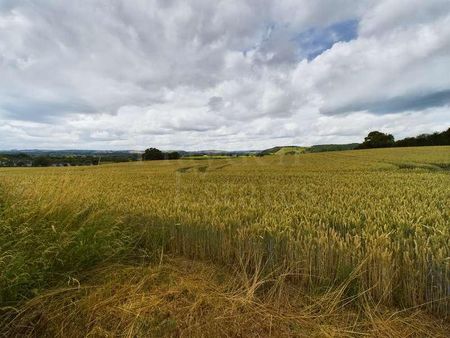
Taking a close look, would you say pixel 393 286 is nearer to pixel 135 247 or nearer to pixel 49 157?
pixel 135 247

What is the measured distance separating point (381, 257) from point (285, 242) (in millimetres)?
1202

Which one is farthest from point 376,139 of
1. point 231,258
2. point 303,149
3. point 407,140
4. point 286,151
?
point 231,258

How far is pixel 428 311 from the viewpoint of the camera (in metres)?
3.12

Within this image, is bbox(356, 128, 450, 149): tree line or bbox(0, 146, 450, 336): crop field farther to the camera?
bbox(356, 128, 450, 149): tree line

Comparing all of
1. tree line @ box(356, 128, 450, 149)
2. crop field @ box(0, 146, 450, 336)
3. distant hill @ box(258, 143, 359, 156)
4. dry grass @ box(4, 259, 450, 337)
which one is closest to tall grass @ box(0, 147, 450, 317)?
crop field @ box(0, 146, 450, 336)

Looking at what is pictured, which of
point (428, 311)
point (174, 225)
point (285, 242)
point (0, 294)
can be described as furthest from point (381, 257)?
point (0, 294)

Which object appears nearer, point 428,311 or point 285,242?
point 428,311

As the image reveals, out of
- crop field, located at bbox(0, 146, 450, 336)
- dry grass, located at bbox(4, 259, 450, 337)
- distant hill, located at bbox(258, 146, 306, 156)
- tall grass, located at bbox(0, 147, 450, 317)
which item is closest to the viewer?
dry grass, located at bbox(4, 259, 450, 337)

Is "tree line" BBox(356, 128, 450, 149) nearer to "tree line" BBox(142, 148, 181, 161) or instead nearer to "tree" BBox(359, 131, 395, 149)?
"tree" BBox(359, 131, 395, 149)

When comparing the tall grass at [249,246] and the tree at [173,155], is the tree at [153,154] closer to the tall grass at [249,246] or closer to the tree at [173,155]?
the tree at [173,155]

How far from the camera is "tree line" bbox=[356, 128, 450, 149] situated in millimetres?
68938

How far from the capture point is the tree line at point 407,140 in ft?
226

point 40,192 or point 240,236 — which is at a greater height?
point 40,192

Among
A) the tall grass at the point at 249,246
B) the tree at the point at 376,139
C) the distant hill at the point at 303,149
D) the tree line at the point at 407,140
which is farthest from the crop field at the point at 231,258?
the tree at the point at 376,139
